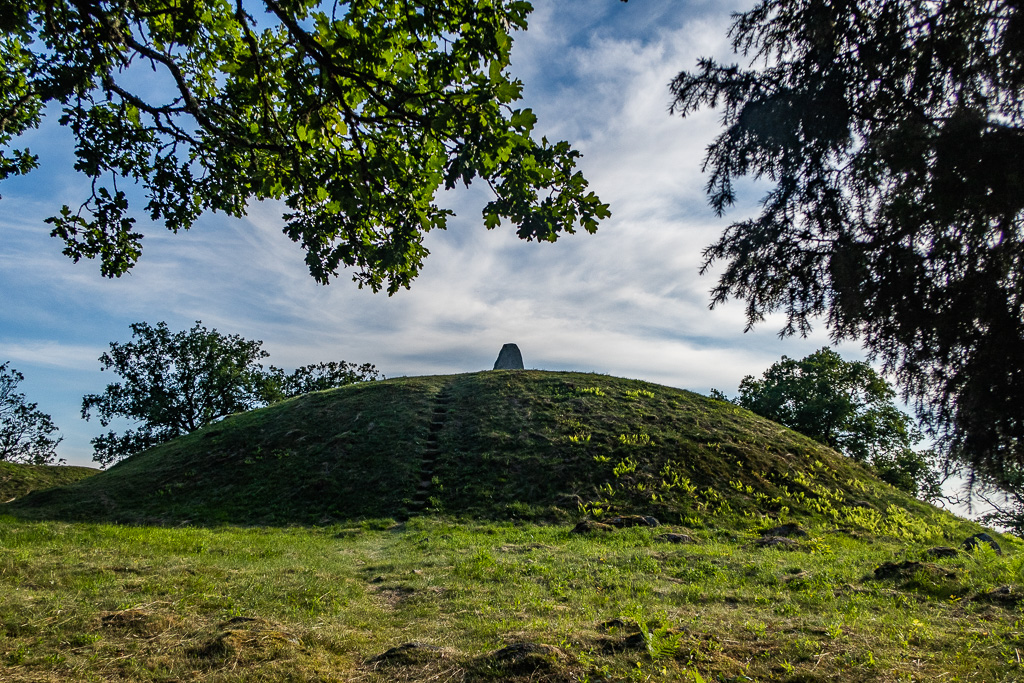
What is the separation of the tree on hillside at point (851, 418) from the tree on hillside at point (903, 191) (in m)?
36.4

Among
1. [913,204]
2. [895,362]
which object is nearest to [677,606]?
[895,362]

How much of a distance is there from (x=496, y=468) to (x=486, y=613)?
15045 millimetres

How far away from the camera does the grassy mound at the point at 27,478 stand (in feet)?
92.9

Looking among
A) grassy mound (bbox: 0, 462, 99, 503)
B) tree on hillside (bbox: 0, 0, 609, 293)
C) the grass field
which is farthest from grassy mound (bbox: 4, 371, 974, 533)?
tree on hillside (bbox: 0, 0, 609, 293)

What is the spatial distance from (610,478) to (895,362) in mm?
15032

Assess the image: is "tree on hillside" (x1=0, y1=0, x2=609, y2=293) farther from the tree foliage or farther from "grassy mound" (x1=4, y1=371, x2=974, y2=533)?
the tree foliage

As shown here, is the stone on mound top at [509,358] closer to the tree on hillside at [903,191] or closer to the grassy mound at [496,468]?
the grassy mound at [496,468]

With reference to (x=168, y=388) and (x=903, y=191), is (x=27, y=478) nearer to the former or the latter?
(x=168, y=388)

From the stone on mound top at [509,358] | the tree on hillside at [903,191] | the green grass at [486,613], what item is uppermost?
the stone on mound top at [509,358]

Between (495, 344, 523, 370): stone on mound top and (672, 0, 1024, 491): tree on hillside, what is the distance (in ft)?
134

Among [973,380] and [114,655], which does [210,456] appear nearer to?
[114,655]

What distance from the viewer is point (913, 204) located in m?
5.45

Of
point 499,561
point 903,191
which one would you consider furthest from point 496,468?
point 903,191

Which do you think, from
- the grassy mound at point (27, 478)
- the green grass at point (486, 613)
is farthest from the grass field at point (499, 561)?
the grassy mound at point (27, 478)
